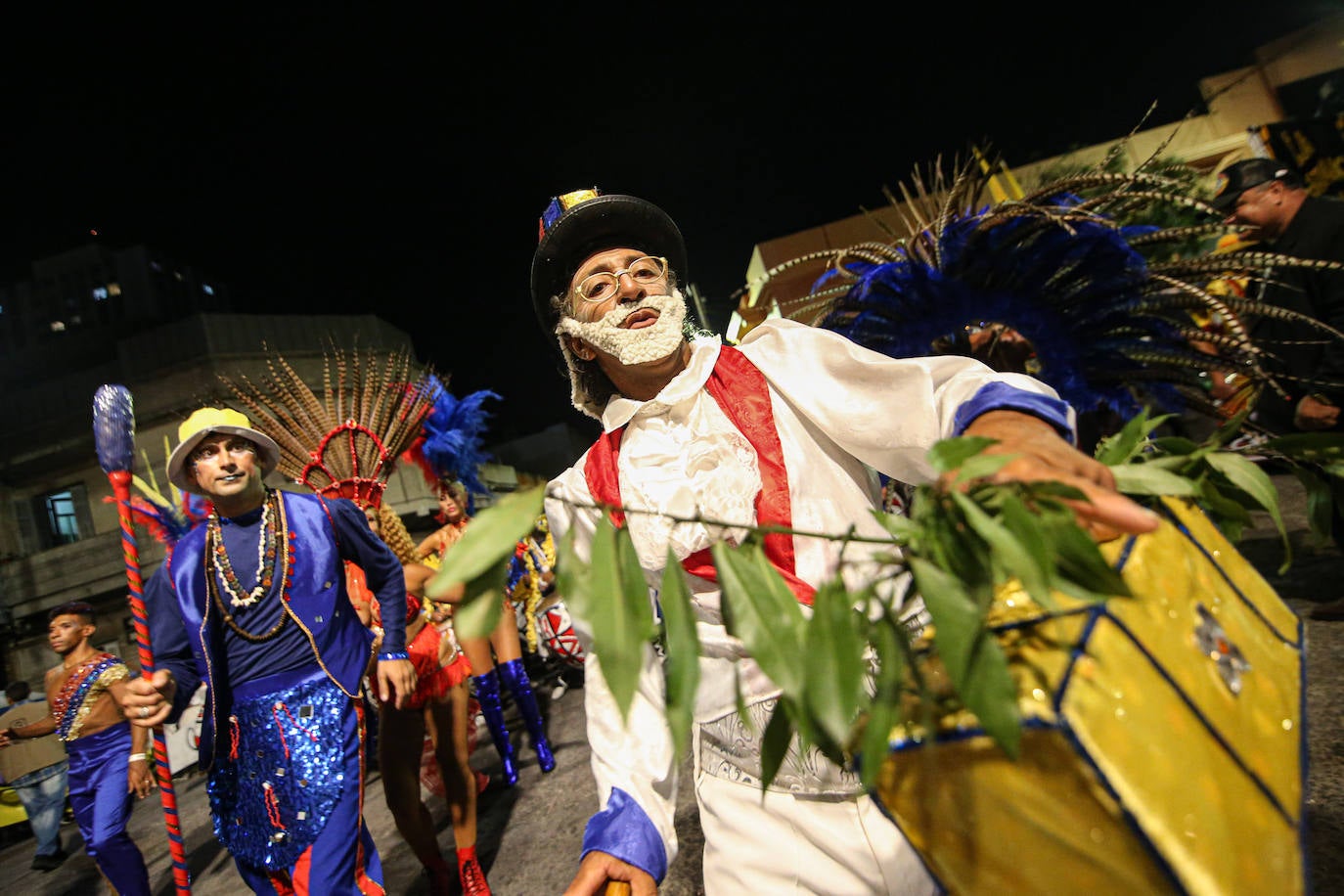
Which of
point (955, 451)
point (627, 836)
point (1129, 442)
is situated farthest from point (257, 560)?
point (1129, 442)

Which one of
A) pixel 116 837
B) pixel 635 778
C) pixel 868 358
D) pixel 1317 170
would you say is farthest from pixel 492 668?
pixel 1317 170

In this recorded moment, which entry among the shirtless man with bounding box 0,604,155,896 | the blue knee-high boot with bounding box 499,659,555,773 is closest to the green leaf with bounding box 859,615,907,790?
the blue knee-high boot with bounding box 499,659,555,773

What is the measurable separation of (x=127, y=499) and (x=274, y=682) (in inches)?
41.1

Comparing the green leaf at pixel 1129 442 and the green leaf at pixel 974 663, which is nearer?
the green leaf at pixel 974 663

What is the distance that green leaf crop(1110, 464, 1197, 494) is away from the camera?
81 centimetres

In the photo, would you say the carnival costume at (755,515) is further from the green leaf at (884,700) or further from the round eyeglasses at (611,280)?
the green leaf at (884,700)

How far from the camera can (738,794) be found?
4.76 feet

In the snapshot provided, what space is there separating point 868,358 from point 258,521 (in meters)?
2.71

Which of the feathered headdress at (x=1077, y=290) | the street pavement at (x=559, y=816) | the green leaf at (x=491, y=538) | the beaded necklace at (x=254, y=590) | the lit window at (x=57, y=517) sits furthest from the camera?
the lit window at (x=57, y=517)

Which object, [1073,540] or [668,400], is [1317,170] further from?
[1073,540]

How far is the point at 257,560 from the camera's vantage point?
276 centimetres

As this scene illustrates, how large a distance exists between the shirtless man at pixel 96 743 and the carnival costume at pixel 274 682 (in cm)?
191

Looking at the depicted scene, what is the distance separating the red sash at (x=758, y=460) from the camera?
141cm

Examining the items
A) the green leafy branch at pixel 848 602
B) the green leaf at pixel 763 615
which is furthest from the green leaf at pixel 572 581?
the green leaf at pixel 763 615
